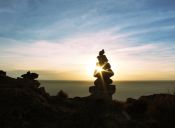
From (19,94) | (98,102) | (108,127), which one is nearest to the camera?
(108,127)

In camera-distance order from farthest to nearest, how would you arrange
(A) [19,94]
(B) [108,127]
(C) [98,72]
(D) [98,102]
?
1. (C) [98,72]
2. (A) [19,94]
3. (D) [98,102]
4. (B) [108,127]

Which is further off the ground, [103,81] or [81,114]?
[103,81]

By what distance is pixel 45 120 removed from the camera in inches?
1539

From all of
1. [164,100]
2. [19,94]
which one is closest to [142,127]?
[164,100]

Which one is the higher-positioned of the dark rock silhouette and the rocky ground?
the dark rock silhouette

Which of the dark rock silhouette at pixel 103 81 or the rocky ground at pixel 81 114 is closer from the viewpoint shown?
the rocky ground at pixel 81 114

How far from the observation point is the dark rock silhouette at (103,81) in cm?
4931

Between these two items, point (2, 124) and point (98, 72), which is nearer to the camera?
point (2, 124)

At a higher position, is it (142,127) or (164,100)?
(164,100)

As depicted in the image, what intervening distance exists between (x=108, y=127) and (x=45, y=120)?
27.0 ft

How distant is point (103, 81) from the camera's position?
50.0 metres

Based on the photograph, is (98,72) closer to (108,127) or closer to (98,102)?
(98,102)

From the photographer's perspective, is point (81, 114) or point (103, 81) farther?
point (103, 81)

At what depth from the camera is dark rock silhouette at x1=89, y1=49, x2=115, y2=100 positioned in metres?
49.3
